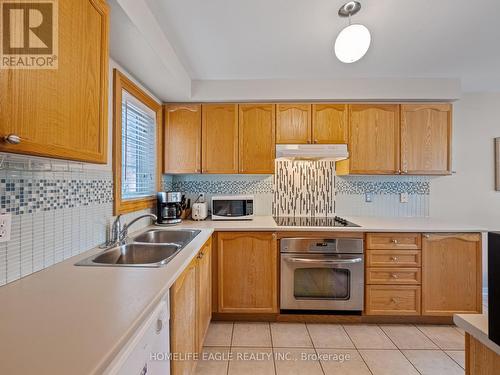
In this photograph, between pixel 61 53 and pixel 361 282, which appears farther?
pixel 361 282

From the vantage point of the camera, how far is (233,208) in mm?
2750

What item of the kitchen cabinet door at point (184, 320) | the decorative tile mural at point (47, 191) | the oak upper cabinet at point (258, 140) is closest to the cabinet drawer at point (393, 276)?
the oak upper cabinet at point (258, 140)

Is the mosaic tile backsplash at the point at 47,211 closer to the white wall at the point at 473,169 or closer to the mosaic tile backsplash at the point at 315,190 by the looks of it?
the mosaic tile backsplash at the point at 315,190

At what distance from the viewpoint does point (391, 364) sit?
72.6 inches

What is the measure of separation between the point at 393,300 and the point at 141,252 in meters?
2.16

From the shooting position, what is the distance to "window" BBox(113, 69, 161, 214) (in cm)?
186

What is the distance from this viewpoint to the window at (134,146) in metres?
1.86

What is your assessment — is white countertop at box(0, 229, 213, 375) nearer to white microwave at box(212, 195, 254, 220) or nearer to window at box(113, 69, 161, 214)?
window at box(113, 69, 161, 214)

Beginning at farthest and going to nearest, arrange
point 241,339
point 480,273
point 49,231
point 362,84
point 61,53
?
point 362,84 → point 480,273 → point 241,339 → point 49,231 → point 61,53

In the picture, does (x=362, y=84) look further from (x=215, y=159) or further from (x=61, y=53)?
(x=61, y=53)

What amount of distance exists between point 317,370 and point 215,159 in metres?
2.00

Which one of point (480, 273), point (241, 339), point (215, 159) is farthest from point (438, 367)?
point (215, 159)

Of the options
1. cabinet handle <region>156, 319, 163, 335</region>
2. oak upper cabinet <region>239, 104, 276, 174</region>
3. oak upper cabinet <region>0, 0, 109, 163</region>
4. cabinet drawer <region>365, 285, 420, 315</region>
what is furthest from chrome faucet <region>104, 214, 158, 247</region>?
cabinet drawer <region>365, 285, 420, 315</region>

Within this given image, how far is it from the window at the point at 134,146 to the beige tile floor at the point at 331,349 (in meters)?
1.32
